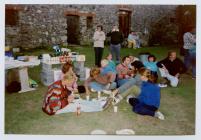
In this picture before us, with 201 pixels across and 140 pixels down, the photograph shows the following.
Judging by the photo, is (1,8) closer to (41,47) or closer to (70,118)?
(41,47)

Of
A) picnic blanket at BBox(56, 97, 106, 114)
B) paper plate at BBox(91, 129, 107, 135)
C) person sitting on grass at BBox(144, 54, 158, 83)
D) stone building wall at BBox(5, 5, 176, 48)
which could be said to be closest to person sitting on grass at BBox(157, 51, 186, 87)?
person sitting on grass at BBox(144, 54, 158, 83)

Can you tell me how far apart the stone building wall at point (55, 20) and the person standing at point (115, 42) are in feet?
0.18

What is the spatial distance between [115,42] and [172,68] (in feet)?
1.92

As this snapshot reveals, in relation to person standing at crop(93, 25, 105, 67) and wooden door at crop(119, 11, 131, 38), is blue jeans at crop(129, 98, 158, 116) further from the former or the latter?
wooden door at crop(119, 11, 131, 38)

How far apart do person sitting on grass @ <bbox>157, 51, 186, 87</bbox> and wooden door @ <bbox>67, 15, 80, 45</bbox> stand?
0.79m

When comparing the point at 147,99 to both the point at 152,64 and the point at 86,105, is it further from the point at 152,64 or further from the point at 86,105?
the point at 86,105

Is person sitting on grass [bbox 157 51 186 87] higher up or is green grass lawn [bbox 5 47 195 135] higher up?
person sitting on grass [bbox 157 51 186 87]

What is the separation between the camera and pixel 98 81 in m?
3.62

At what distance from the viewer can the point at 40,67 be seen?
11.8 ft

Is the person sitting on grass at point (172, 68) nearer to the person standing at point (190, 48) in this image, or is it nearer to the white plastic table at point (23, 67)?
the person standing at point (190, 48)

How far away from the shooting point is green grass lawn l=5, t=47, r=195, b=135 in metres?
3.50

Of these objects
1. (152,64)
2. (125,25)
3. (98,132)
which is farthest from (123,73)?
(98,132)

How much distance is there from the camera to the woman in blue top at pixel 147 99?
11.6 feet

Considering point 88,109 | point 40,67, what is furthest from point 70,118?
point 40,67
